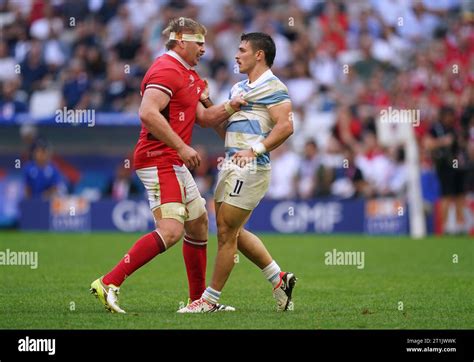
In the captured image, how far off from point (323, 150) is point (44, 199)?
6.35 meters

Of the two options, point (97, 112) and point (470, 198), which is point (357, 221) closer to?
point (470, 198)

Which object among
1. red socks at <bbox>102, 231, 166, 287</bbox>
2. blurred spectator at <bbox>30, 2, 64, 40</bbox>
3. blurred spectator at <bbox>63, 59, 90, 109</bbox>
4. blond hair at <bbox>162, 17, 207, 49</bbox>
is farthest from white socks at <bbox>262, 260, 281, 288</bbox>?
blurred spectator at <bbox>30, 2, 64, 40</bbox>

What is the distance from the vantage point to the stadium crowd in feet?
76.8

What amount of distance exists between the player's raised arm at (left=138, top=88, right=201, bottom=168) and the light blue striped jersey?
60 centimetres

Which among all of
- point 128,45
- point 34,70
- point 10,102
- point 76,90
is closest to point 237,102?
point 76,90

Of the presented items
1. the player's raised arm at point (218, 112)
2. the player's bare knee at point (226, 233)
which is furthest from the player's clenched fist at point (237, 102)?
the player's bare knee at point (226, 233)

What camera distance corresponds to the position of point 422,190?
2328cm

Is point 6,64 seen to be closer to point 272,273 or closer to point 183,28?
point 183,28

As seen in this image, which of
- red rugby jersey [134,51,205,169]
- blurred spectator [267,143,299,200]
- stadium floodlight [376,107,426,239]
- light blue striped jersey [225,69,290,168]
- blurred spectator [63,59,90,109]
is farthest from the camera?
blurred spectator [63,59,90,109]

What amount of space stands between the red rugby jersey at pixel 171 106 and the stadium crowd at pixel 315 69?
13.2 meters

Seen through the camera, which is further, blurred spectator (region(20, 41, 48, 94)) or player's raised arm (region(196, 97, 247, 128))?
blurred spectator (region(20, 41, 48, 94))

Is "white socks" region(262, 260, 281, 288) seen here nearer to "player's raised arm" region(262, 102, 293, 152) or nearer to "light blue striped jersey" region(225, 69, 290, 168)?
"light blue striped jersey" region(225, 69, 290, 168)

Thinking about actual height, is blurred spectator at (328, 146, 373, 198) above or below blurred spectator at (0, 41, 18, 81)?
below

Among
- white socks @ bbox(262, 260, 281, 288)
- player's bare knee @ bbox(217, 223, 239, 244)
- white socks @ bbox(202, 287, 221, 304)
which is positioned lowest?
white socks @ bbox(202, 287, 221, 304)
